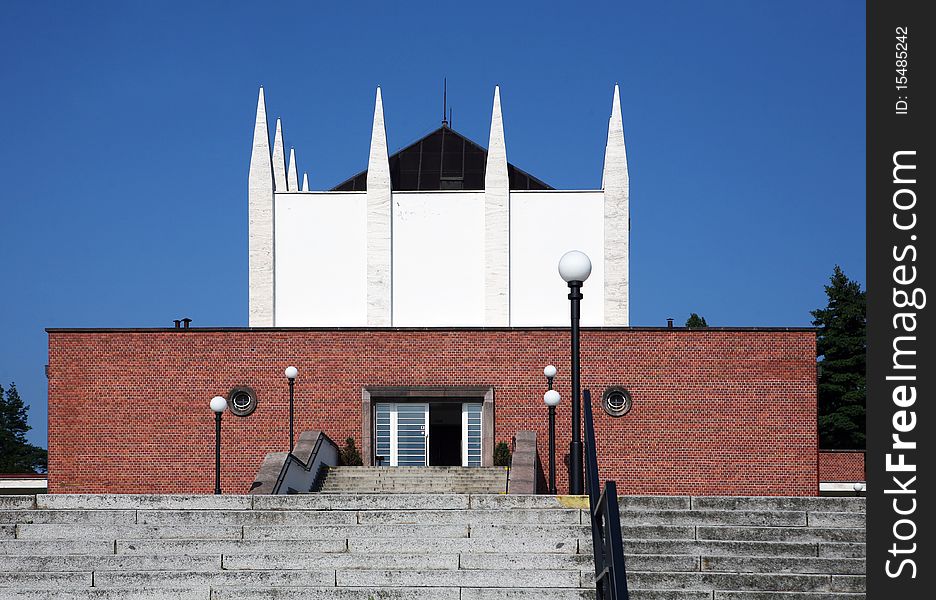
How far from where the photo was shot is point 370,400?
26969mm

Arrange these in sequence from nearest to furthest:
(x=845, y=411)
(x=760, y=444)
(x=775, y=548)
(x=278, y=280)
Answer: (x=775, y=548) → (x=760, y=444) → (x=278, y=280) → (x=845, y=411)

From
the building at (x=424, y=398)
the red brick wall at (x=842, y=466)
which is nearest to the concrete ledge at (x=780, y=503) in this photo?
the building at (x=424, y=398)

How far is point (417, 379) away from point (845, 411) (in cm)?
3393

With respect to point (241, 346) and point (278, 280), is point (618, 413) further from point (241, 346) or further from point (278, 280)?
point (278, 280)

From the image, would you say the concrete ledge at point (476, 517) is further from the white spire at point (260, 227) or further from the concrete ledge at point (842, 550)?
the white spire at point (260, 227)

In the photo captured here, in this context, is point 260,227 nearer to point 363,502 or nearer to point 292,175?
point 292,175

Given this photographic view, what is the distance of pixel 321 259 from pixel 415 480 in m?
17.1

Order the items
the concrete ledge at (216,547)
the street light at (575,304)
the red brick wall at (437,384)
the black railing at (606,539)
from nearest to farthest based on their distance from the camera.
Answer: the black railing at (606,539)
the concrete ledge at (216,547)
the street light at (575,304)
the red brick wall at (437,384)

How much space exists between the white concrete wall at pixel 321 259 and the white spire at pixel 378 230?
1.16 feet

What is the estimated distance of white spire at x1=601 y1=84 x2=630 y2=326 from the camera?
38.7 m

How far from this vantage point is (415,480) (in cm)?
2388

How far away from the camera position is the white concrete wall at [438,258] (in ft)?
129
